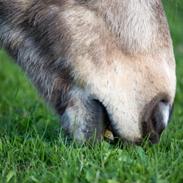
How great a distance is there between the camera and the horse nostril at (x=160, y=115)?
3.45 metres

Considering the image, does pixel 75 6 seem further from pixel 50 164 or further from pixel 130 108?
pixel 50 164

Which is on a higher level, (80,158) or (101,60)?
(101,60)

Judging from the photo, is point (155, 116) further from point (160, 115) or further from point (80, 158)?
point (80, 158)

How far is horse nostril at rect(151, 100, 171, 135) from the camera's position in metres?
3.45

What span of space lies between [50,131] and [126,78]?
1.35 meters

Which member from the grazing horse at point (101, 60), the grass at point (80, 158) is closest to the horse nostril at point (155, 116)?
the grazing horse at point (101, 60)

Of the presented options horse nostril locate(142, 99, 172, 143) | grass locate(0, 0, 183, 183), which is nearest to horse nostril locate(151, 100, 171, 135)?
horse nostril locate(142, 99, 172, 143)

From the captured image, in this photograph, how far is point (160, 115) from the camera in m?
3.46

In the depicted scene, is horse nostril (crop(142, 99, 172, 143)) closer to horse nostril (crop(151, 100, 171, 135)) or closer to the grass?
horse nostril (crop(151, 100, 171, 135))

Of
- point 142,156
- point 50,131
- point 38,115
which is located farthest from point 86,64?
point 38,115

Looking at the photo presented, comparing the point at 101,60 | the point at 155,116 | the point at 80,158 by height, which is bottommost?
the point at 80,158

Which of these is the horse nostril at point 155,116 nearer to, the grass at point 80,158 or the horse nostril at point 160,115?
the horse nostril at point 160,115

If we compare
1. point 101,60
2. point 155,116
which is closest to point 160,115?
point 155,116

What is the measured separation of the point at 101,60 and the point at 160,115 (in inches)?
19.0
